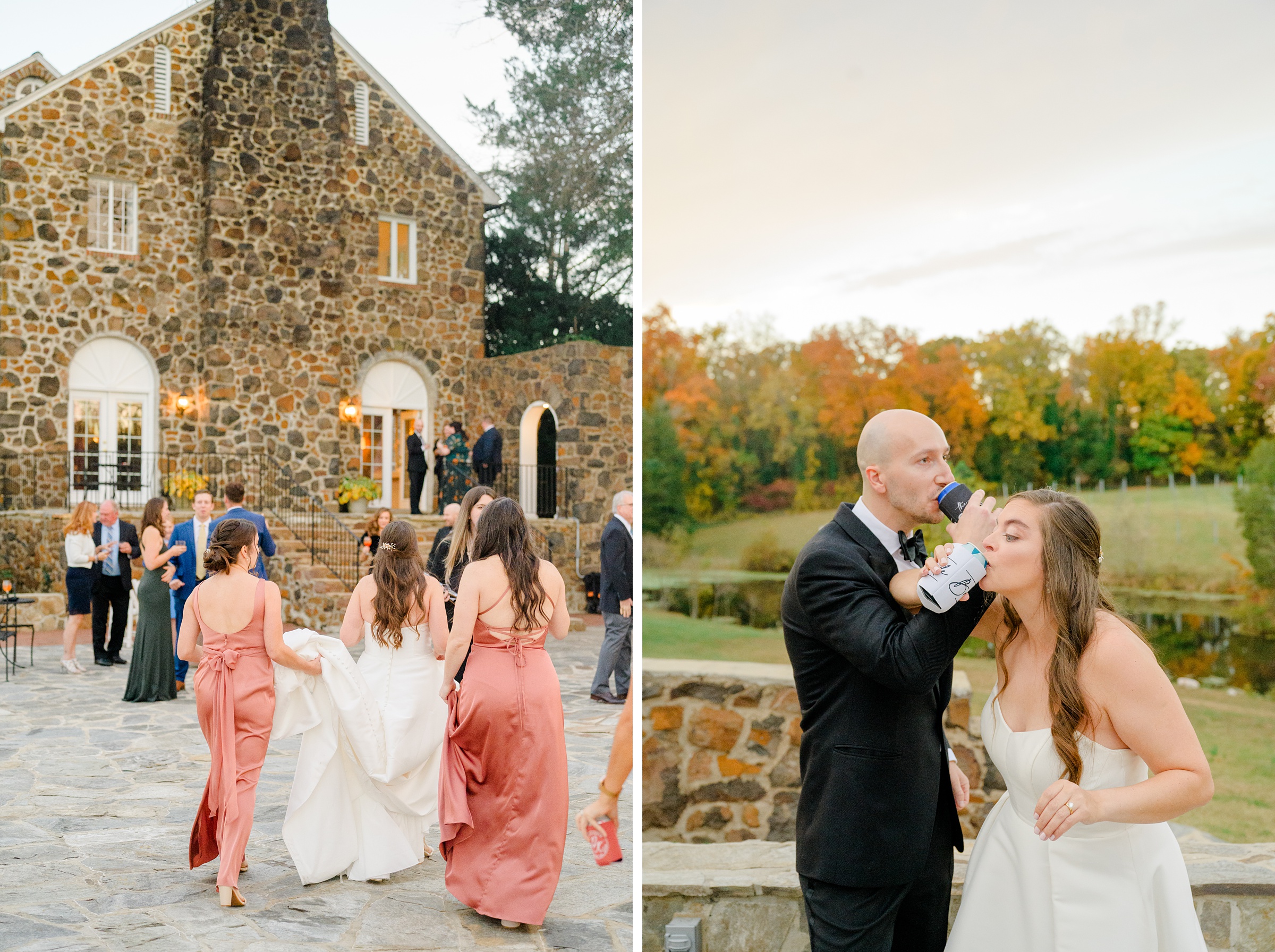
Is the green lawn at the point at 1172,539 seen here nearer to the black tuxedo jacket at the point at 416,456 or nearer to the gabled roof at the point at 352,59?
the black tuxedo jacket at the point at 416,456

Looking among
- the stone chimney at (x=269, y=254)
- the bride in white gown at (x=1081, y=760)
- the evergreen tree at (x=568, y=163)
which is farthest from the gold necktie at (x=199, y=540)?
the bride in white gown at (x=1081, y=760)

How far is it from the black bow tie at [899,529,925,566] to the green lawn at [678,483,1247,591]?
9.71 m

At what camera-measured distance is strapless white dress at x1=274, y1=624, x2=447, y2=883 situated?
11.0 ft

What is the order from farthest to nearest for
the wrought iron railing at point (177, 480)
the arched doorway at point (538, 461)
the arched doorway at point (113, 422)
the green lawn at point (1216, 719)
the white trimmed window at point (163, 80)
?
the arched doorway at point (113, 422)
the green lawn at point (1216, 719)
the white trimmed window at point (163, 80)
the wrought iron railing at point (177, 480)
the arched doorway at point (538, 461)

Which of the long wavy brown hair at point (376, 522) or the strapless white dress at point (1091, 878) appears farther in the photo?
the long wavy brown hair at point (376, 522)

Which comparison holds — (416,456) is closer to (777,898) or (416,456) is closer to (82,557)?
(82,557)

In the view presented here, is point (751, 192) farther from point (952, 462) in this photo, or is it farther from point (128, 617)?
point (128, 617)

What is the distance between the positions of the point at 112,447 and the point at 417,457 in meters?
4.57

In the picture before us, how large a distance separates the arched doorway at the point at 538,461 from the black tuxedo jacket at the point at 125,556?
2706 mm

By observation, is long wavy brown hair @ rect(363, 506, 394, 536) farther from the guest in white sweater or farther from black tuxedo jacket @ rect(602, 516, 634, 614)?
the guest in white sweater

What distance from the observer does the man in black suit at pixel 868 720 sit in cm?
188

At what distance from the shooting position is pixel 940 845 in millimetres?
2020

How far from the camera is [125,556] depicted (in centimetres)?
698

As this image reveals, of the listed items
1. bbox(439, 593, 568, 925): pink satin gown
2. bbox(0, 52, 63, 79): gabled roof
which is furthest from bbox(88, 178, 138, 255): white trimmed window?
bbox(439, 593, 568, 925): pink satin gown
